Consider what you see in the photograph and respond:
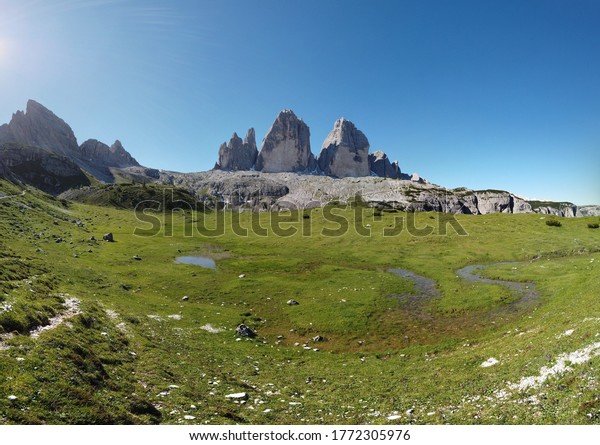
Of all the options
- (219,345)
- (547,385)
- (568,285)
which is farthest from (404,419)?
(568,285)

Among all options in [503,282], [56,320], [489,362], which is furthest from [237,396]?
[503,282]

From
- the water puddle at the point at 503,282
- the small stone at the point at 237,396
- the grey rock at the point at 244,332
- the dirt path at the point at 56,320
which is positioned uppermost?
the dirt path at the point at 56,320

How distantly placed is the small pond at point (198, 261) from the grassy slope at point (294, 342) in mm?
7417

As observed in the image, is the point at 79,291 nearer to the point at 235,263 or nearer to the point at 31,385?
the point at 31,385

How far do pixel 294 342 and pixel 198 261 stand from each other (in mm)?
54786

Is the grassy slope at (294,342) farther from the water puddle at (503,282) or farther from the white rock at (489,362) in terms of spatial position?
the water puddle at (503,282)

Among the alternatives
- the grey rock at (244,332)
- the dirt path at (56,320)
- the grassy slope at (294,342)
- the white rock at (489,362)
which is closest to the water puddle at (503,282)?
the grassy slope at (294,342)

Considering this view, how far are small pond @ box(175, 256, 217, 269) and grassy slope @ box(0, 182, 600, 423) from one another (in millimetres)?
7417

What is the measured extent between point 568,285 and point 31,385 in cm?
5461

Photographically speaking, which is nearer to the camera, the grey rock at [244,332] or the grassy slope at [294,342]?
the grassy slope at [294,342]

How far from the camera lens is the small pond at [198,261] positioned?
76.6 metres

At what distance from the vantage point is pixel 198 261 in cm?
8194

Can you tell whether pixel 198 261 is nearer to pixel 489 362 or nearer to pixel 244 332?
pixel 244 332

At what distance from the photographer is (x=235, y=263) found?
77438 millimetres
